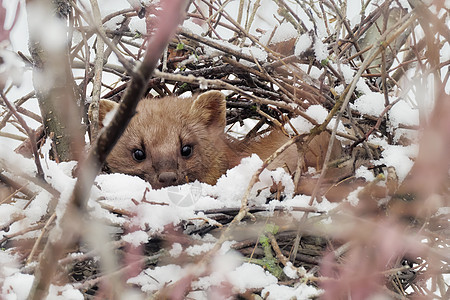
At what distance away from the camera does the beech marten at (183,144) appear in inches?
173

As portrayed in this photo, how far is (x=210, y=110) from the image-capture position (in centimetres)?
498

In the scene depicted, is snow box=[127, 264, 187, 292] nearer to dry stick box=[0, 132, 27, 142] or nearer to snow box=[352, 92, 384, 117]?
snow box=[352, 92, 384, 117]

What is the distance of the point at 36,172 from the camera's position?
2.78 meters

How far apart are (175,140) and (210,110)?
22.3 inches

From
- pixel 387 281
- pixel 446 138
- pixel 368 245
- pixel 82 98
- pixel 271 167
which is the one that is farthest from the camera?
pixel 271 167

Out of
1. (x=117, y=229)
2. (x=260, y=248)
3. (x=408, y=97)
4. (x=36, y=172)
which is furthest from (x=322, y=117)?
(x=36, y=172)

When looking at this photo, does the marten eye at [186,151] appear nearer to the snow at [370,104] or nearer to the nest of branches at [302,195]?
the nest of branches at [302,195]

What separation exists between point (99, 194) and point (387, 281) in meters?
1.71

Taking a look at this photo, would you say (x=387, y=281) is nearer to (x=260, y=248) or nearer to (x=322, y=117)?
(x=260, y=248)

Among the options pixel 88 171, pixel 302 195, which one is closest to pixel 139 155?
pixel 302 195

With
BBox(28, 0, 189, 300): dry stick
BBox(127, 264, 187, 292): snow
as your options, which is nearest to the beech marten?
BBox(127, 264, 187, 292): snow

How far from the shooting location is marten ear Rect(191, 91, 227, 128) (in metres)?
4.90

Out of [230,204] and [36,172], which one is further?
[230,204]

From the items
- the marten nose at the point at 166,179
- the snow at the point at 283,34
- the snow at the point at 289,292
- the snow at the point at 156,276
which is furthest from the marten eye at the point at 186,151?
the snow at the point at 289,292
